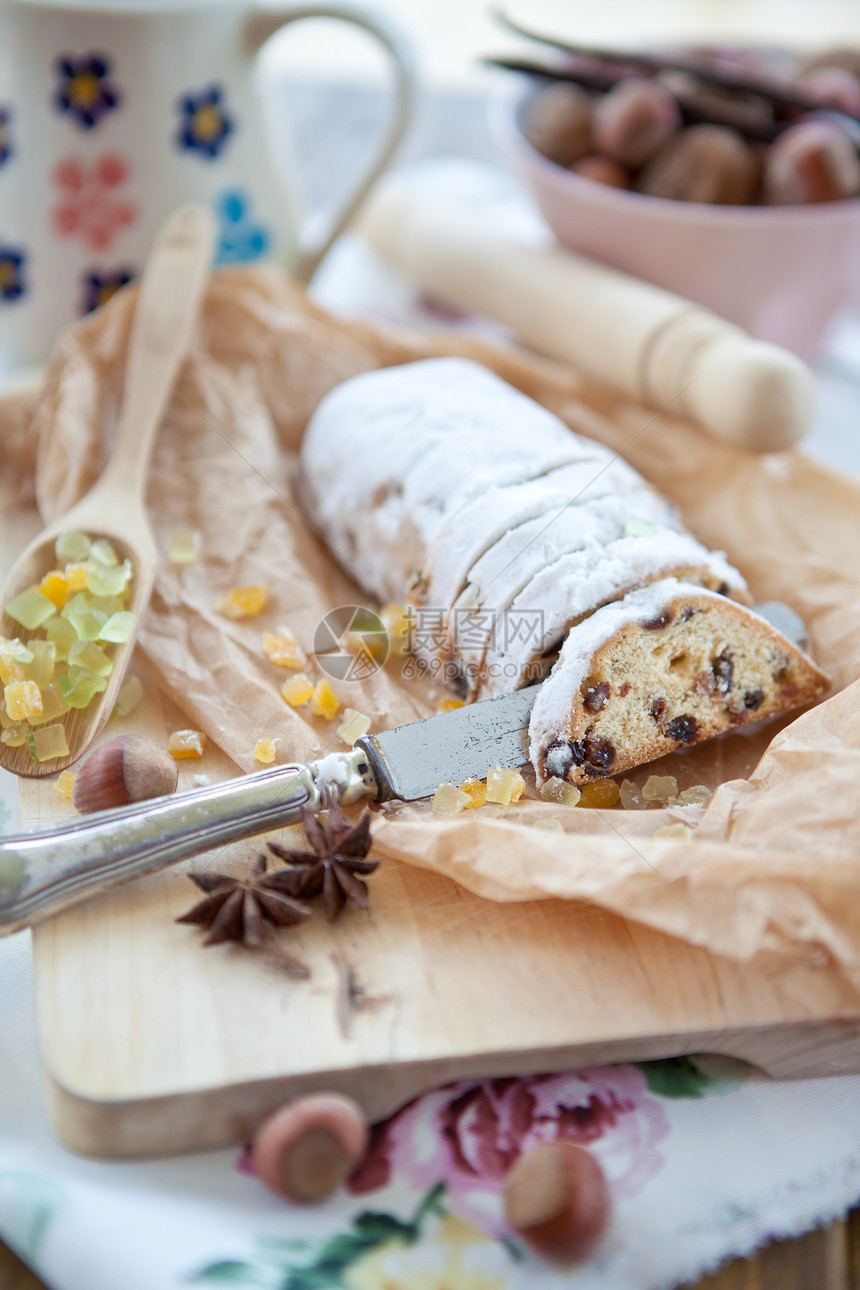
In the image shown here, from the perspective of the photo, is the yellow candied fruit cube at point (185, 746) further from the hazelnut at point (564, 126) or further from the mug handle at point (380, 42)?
the hazelnut at point (564, 126)

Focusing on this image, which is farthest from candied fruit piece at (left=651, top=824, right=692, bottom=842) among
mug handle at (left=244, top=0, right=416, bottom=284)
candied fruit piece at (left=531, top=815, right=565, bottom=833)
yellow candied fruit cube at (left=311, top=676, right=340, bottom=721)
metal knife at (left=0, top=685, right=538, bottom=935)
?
mug handle at (left=244, top=0, right=416, bottom=284)

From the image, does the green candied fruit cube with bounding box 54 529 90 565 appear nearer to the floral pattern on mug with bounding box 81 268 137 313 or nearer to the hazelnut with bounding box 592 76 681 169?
the floral pattern on mug with bounding box 81 268 137 313

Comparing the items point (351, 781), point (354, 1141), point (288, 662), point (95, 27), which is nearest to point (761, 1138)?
point (354, 1141)

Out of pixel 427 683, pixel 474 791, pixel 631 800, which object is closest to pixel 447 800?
pixel 474 791

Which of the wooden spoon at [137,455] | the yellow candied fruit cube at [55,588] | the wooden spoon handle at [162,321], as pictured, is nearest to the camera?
the wooden spoon at [137,455]

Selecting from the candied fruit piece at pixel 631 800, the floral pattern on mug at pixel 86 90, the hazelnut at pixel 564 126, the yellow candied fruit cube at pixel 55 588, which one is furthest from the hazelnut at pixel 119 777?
the hazelnut at pixel 564 126

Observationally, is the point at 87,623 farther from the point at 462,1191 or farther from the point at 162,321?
the point at 462,1191
